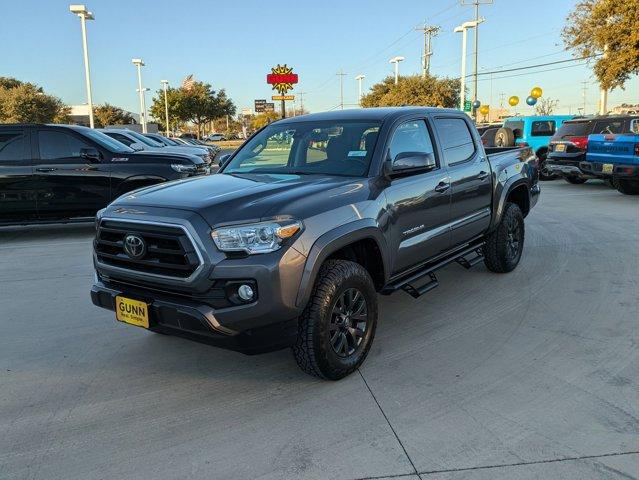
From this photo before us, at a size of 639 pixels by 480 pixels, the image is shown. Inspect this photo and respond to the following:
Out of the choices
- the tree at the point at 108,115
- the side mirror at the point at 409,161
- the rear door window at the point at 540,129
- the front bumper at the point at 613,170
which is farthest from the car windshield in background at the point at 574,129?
the tree at the point at 108,115

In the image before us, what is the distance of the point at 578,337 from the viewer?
4.34 metres

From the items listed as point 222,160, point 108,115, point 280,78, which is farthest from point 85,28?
point 108,115

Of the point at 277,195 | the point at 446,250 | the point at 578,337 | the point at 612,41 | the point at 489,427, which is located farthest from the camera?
the point at 612,41

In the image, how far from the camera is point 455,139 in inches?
207

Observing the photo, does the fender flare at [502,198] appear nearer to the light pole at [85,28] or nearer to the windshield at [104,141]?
the windshield at [104,141]

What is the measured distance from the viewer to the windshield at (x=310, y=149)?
4.23 meters

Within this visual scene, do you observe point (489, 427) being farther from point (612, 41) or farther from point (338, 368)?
point (612, 41)

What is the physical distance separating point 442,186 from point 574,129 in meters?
11.3

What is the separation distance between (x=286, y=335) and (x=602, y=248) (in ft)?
18.6

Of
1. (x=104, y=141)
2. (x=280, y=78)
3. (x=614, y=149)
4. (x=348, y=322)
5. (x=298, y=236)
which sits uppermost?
(x=280, y=78)

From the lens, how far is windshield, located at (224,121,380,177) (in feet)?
13.9

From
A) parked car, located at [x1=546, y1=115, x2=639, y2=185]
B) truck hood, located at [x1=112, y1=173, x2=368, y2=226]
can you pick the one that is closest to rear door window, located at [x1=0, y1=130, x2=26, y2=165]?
truck hood, located at [x1=112, y1=173, x2=368, y2=226]

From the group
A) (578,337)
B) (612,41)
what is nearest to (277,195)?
(578,337)

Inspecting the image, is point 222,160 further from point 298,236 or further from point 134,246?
point 298,236
